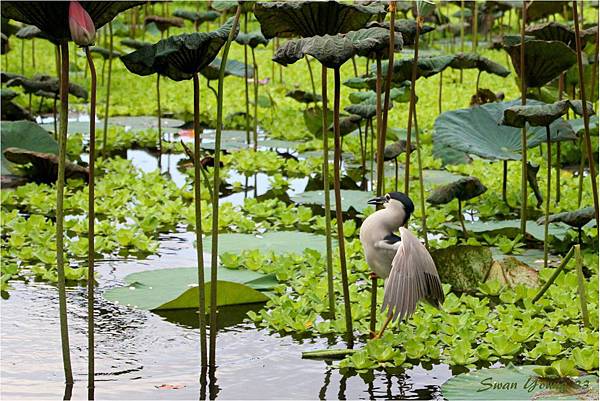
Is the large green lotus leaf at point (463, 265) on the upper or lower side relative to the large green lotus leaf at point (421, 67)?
lower

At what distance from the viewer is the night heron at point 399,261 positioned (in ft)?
8.78

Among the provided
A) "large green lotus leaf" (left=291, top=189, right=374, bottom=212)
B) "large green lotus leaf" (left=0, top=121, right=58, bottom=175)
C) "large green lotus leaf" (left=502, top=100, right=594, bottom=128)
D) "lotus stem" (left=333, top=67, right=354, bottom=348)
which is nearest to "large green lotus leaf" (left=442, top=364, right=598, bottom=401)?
"lotus stem" (left=333, top=67, right=354, bottom=348)

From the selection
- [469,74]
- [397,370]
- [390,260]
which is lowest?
[397,370]

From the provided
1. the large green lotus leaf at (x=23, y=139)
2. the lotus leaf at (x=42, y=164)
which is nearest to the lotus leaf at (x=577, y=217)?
the lotus leaf at (x=42, y=164)

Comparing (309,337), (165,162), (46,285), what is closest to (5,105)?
(165,162)

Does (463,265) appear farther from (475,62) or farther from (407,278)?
(475,62)

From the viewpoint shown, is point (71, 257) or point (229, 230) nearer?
point (71, 257)

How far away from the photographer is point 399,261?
2.69 m

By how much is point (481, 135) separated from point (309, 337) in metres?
1.93

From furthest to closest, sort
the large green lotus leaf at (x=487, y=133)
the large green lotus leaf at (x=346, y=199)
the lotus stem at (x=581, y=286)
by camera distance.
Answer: the large green lotus leaf at (x=346, y=199), the large green lotus leaf at (x=487, y=133), the lotus stem at (x=581, y=286)

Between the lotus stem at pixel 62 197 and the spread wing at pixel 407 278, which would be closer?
the lotus stem at pixel 62 197

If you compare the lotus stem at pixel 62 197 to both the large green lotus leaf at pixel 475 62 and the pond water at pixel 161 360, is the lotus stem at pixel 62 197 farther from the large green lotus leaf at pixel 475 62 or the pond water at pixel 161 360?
the large green lotus leaf at pixel 475 62

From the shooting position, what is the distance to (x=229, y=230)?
4688 mm

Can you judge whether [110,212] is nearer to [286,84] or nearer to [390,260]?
[390,260]
